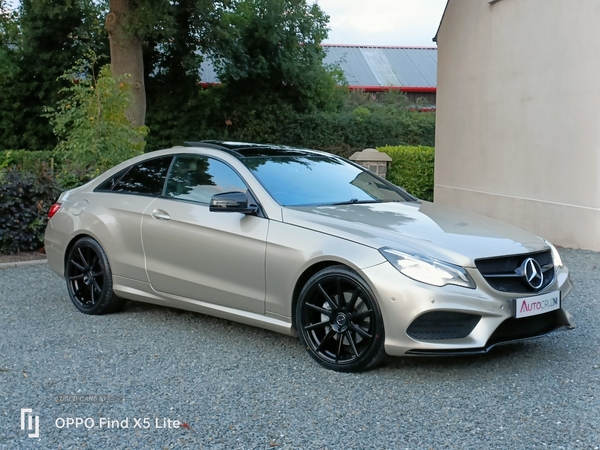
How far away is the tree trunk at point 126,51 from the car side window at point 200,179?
1174 cm

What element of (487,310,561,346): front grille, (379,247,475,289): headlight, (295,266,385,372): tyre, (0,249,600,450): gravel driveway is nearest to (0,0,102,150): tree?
(0,249,600,450): gravel driveway

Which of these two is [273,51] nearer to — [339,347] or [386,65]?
[339,347]

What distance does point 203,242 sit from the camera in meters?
5.55

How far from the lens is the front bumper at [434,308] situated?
4.41m

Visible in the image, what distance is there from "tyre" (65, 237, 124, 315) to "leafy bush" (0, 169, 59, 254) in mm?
3275

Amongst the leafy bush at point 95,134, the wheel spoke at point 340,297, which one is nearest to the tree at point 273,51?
the leafy bush at point 95,134

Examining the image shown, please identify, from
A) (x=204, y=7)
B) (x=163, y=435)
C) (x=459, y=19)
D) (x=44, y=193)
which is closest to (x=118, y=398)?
(x=163, y=435)

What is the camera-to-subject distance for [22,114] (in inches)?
931

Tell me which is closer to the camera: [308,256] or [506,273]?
[506,273]

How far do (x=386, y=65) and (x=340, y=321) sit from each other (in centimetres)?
3984

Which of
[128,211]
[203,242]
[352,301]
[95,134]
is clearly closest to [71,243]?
[128,211]

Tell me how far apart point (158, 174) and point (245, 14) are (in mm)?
17951

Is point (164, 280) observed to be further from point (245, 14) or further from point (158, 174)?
point (245, 14)

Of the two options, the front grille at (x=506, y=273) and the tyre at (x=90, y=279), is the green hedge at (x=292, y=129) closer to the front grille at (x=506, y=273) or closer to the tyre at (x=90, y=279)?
the tyre at (x=90, y=279)
